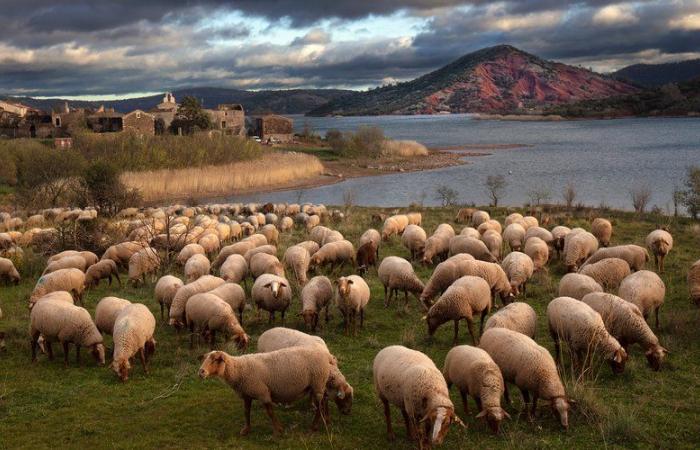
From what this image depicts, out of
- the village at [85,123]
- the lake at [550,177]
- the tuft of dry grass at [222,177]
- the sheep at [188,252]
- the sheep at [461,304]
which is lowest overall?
the lake at [550,177]

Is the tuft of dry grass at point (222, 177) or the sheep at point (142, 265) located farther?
the tuft of dry grass at point (222, 177)

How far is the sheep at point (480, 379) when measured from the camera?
23.4 ft

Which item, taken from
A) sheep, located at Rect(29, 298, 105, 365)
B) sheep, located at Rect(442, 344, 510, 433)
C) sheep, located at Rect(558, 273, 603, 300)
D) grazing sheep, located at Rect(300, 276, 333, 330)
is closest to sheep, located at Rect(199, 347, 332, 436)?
sheep, located at Rect(442, 344, 510, 433)

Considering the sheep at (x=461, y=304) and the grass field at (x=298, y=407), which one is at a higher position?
the sheep at (x=461, y=304)

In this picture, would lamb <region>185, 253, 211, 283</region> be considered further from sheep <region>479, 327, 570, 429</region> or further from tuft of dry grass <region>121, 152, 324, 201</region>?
tuft of dry grass <region>121, 152, 324, 201</region>

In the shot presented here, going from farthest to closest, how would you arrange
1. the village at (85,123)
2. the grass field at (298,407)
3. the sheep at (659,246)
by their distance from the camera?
the village at (85,123), the sheep at (659,246), the grass field at (298,407)

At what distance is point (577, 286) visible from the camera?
11328mm

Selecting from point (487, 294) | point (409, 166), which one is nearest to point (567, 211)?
point (487, 294)

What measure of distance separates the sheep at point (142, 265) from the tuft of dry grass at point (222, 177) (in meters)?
20.6

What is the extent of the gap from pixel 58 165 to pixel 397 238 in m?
25.6

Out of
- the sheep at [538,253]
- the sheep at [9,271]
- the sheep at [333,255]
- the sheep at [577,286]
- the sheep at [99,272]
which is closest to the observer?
the sheep at [577,286]

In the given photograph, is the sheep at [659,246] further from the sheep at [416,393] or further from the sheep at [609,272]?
the sheep at [416,393]

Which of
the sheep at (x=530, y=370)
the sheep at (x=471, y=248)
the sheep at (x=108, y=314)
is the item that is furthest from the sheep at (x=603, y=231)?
the sheep at (x=108, y=314)

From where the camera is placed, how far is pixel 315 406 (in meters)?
7.80
